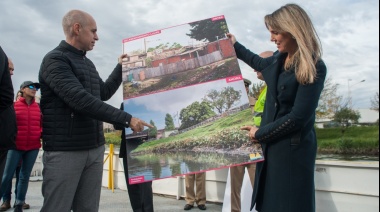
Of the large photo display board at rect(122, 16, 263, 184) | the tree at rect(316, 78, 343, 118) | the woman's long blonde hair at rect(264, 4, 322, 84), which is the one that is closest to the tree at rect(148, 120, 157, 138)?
the large photo display board at rect(122, 16, 263, 184)

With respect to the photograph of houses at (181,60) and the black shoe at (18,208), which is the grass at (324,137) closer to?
the photograph of houses at (181,60)

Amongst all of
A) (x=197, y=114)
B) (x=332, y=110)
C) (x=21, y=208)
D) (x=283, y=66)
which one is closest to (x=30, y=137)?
(x=21, y=208)

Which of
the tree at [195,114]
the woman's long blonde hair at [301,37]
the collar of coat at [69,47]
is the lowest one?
the tree at [195,114]

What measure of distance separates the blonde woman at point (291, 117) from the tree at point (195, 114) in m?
0.56

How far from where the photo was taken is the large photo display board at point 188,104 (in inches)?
92.0

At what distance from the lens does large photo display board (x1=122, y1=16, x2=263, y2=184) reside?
2.34m

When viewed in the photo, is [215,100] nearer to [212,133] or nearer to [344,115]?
[212,133]

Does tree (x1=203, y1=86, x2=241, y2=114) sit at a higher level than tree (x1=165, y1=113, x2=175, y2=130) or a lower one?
higher

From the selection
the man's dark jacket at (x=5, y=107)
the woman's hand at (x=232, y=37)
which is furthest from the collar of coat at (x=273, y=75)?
the man's dark jacket at (x=5, y=107)

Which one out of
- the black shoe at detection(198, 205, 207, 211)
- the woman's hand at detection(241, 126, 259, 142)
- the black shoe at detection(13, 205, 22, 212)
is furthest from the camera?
the black shoe at detection(198, 205, 207, 211)

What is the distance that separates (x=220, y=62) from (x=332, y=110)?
137 ft

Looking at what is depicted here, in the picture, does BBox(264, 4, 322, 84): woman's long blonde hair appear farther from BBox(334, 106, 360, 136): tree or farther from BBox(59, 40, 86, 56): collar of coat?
BBox(334, 106, 360, 136): tree

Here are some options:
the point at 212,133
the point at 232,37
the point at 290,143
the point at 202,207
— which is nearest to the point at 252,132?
the point at 290,143

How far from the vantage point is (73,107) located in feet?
6.87
